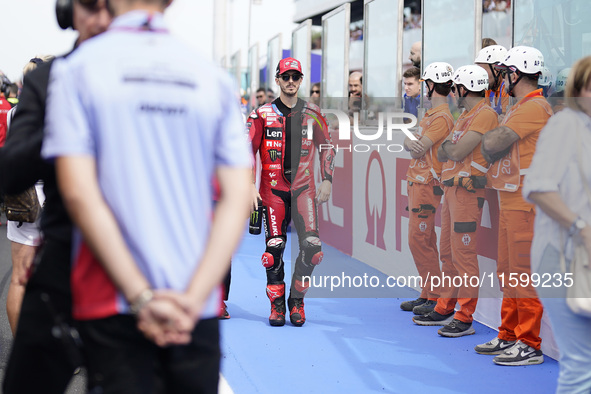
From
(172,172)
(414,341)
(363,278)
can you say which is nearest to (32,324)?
(172,172)

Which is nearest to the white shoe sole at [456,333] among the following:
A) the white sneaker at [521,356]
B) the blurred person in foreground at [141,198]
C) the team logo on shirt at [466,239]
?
the team logo on shirt at [466,239]

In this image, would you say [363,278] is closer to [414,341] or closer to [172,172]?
[414,341]

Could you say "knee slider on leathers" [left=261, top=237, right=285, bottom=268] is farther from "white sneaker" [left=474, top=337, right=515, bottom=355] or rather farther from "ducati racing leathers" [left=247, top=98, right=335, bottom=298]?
"white sneaker" [left=474, top=337, right=515, bottom=355]

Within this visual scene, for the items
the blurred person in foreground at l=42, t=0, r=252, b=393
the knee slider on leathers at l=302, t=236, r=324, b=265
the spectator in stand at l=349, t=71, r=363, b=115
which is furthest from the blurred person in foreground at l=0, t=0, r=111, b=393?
the spectator in stand at l=349, t=71, r=363, b=115

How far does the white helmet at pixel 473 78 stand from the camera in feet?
20.4

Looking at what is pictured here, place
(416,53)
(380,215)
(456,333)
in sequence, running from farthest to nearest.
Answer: (416,53)
(380,215)
(456,333)

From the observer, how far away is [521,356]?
17.8ft

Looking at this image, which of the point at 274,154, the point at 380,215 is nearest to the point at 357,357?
the point at 274,154

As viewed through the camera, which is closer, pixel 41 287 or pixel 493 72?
pixel 41 287

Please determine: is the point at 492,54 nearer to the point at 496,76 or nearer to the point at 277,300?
A: the point at 496,76

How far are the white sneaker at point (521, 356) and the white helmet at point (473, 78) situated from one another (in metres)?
1.96

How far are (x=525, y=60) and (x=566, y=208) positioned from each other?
243 centimetres

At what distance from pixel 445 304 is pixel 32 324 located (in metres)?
5.14

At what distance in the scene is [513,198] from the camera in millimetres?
5438
